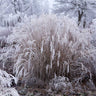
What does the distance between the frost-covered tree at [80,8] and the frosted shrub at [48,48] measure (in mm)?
5483

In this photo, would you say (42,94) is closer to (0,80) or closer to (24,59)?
(24,59)

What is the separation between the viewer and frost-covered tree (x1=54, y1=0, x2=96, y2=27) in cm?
913

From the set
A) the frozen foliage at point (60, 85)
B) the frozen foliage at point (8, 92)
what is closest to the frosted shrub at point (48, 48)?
the frozen foliage at point (60, 85)

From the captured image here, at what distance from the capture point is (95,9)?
365 inches

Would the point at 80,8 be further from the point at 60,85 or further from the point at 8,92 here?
the point at 8,92

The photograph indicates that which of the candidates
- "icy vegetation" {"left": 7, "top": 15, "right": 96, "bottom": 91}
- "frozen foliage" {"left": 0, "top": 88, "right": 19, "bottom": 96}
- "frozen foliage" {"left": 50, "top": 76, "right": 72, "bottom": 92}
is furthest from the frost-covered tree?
"frozen foliage" {"left": 0, "top": 88, "right": 19, "bottom": 96}

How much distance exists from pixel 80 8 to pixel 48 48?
6.23m

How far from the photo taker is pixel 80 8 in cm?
923

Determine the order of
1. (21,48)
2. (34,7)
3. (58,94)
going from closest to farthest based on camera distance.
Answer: (58,94) → (21,48) → (34,7)

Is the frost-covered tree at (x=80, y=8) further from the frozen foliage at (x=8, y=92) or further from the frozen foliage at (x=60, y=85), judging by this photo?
the frozen foliage at (x=8, y=92)

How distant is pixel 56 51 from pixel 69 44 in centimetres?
30

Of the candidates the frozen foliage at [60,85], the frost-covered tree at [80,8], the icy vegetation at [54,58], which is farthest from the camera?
the frost-covered tree at [80,8]

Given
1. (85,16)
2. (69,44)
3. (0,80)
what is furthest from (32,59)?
(85,16)

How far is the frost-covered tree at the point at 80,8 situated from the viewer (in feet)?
30.0
